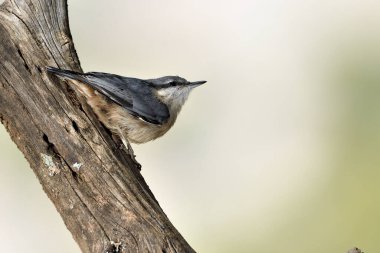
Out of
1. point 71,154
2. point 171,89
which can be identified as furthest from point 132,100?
point 71,154

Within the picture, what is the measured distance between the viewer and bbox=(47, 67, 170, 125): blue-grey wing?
3.70 metres

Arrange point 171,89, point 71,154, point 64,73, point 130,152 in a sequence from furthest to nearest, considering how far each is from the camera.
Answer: point 171,89
point 130,152
point 64,73
point 71,154

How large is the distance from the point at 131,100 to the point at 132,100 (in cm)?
1

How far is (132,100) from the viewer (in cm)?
399

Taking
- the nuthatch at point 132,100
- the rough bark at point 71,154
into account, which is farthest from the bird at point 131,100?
the rough bark at point 71,154

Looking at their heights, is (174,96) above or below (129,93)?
above

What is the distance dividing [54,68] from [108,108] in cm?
39

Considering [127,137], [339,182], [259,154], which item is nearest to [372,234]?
[339,182]

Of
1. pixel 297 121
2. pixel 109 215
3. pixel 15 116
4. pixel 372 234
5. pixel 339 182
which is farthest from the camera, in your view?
pixel 297 121

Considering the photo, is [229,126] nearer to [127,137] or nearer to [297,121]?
[297,121]

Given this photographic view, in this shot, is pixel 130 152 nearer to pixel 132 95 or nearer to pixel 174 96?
pixel 132 95

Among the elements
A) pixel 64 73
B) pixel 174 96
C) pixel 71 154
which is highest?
pixel 174 96

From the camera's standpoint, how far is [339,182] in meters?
6.07

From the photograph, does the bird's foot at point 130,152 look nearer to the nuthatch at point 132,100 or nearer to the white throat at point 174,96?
the nuthatch at point 132,100
